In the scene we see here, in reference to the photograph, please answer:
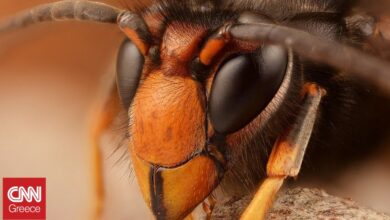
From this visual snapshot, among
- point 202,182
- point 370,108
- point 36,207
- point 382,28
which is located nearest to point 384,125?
point 370,108

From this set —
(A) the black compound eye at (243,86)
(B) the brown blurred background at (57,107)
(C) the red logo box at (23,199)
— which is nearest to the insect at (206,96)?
(A) the black compound eye at (243,86)

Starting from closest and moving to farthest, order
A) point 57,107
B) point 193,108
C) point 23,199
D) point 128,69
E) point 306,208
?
point 193,108, point 128,69, point 306,208, point 23,199, point 57,107

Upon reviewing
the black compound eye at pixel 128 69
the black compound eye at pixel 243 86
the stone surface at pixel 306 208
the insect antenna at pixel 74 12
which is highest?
the insect antenna at pixel 74 12

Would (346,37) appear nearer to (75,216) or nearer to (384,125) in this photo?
(384,125)

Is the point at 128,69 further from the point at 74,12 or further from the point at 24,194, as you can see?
the point at 24,194

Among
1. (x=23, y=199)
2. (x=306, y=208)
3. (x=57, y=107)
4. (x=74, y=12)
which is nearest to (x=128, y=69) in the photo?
(x=74, y=12)

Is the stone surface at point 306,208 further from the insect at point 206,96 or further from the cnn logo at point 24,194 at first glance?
the cnn logo at point 24,194
